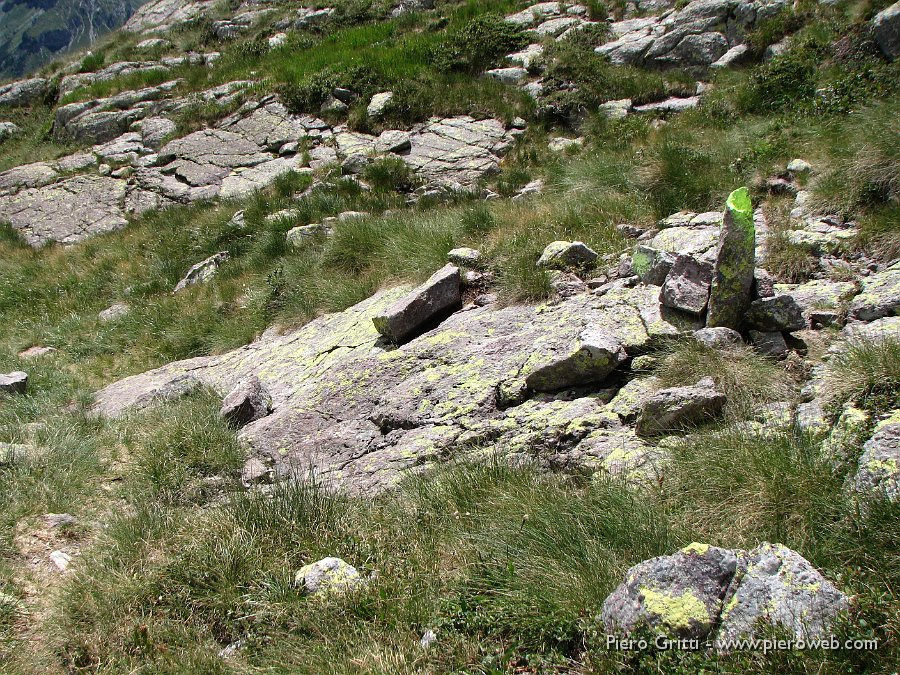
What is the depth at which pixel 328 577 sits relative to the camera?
2.94m

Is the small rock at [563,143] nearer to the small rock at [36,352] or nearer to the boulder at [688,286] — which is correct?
the boulder at [688,286]

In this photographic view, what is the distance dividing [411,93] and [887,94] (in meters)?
9.81

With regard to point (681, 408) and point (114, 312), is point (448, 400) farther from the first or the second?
point (114, 312)

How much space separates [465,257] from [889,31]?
7542 mm

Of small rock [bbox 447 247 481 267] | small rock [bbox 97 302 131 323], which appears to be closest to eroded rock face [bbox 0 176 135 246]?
small rock [bbox 97 302 131 323]

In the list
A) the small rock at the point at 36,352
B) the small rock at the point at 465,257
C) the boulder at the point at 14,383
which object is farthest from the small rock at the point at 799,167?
the small rock at the point at 36,352

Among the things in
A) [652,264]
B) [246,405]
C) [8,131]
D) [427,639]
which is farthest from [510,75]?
[8,131]

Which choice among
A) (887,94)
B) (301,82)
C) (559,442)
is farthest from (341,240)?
(301,82)

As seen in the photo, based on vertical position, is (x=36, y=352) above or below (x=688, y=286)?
below

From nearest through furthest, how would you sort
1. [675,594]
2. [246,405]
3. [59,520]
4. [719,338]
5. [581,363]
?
[675,594] < [719,338] < [59,520] < [581,363] < [246,405]

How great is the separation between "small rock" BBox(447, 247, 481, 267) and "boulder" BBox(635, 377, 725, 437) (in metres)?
3.39

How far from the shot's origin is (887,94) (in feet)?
25.4

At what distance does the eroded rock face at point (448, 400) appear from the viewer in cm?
398

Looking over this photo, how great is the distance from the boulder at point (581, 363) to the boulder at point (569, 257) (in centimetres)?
155
